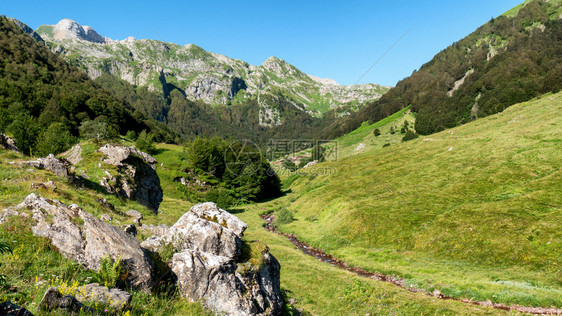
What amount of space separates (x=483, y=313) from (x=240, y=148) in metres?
81.7

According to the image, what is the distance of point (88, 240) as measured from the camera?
Result: 912 centimetres

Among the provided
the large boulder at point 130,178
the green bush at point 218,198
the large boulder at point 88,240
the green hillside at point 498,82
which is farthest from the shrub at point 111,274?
the green hillside at point 498,82

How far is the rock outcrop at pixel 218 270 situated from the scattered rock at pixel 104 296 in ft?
10.3

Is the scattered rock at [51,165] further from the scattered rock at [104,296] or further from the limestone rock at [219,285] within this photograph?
the scattered rock at [104,296]

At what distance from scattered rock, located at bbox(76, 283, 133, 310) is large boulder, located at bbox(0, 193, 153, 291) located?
4.08 ft

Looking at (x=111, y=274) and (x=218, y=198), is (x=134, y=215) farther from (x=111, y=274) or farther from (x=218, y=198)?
(x=218, y=198)

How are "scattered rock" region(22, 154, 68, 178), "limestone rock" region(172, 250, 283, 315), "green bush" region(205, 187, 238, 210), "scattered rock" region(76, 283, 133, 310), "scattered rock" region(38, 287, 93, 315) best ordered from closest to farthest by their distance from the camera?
"scattered rock" region(38, 287, 93, 315) < "scattered rock" region(76, 283, 133, 310) < "limestone rock" region(172, 250, 283, 315) < "scattered rock" region(22, 154, 68, 178) < "green bush" region(205, 187, 238, 210)

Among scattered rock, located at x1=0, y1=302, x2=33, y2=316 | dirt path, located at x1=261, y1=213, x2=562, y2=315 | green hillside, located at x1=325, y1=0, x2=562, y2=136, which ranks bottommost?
dirt path, located at x1=261, y1=213, x2=562, y2=315

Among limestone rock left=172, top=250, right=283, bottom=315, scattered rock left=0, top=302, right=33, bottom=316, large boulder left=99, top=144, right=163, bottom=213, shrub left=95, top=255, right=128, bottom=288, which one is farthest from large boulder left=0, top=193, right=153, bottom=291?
large boulder left=99, top=144, right=163, bottom=213

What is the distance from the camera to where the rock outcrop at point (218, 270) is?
32.9ft

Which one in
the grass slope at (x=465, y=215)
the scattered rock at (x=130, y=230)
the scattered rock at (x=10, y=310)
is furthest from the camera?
the grass slope at (x=465, y=215)

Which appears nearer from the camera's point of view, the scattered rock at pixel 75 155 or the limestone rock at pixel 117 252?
the limestone rock at pixel 117 252

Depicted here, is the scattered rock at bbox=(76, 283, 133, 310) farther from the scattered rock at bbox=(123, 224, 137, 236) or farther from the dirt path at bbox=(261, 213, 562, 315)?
the dirt path at bbox=(261, 213, 562, 315)

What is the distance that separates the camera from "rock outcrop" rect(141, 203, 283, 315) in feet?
32.9
